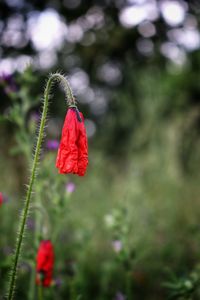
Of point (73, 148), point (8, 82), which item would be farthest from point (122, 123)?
point (73, 148)

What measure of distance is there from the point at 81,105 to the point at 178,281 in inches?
280

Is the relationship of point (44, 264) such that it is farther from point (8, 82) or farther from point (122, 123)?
point (122, 123)

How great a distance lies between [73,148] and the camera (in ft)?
5.73

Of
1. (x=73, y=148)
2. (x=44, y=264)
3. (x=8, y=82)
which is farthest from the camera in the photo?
(x=8, y=82)

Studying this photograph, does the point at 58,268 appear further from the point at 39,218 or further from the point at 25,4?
the point at 25,4

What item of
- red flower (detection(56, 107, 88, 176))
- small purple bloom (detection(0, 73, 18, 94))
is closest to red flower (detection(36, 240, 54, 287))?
red flower (detection(56, 107, 88, 176))

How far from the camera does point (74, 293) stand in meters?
2.49

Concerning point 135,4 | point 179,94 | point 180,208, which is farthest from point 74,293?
point 179,94

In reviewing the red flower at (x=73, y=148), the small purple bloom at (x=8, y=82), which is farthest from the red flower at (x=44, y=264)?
the small purple bloom at (x=8, y=82)

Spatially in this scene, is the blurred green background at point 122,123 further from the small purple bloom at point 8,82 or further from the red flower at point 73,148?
the red flower at point 73,148

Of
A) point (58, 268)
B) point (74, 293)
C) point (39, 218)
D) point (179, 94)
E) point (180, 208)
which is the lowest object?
point (74, 293)

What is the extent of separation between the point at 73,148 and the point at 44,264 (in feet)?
3.16

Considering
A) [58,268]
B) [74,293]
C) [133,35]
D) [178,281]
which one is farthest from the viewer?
[133,35]

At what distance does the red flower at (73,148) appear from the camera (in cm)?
172
